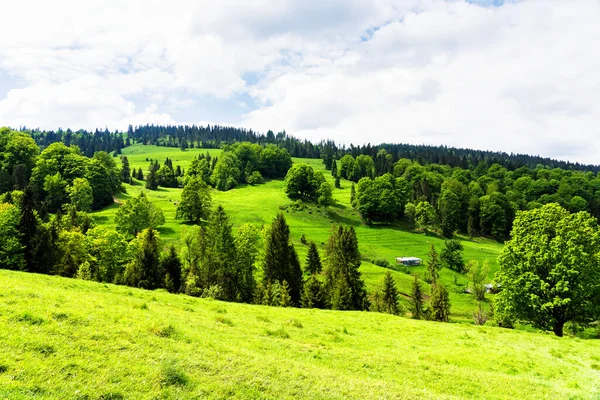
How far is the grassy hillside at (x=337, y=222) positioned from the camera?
300 ft

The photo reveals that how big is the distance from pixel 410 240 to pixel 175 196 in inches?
4210

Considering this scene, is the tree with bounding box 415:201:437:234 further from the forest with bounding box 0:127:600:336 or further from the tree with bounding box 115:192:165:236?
the tree with bounding box 115:192:165:236

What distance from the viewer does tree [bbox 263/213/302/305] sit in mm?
63938

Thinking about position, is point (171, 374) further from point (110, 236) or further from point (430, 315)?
point (110, 236)

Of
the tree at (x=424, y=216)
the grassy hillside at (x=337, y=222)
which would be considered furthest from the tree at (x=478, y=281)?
the tree at (x=424, y=216)

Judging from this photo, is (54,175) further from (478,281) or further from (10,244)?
(478,281)

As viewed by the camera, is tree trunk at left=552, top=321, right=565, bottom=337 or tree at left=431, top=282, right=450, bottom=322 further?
tree at left=431, top=282, right=450, bottom=322

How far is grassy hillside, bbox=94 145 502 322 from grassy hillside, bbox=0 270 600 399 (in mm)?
56435

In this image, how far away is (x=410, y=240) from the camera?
432 ft

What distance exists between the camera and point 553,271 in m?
38.7

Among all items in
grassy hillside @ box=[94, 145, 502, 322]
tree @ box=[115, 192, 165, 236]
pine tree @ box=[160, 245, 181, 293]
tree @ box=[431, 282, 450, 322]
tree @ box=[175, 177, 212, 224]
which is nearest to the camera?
pine tree @ box=[160, 245, 181, 293]

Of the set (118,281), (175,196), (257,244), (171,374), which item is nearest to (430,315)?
(257,244)

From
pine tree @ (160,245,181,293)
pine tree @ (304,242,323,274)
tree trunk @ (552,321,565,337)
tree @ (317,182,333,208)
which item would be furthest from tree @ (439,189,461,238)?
pine tree @ (160,245,181,293)

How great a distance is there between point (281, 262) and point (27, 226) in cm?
4777
